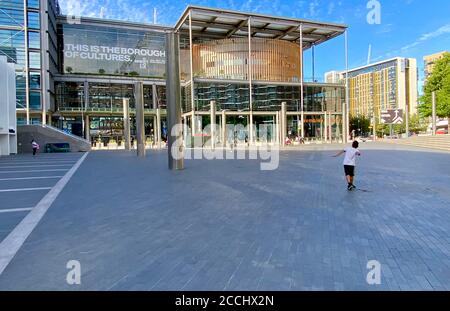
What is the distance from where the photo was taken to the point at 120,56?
186 ft

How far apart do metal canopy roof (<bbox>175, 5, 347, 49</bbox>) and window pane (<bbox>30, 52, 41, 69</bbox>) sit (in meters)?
18.9

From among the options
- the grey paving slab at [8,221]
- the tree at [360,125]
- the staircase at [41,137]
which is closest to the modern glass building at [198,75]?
the staircase at [41,137]

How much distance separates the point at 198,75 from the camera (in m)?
50.7

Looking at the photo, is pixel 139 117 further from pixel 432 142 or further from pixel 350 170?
pixel 432 142

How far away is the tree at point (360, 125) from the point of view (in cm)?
8725

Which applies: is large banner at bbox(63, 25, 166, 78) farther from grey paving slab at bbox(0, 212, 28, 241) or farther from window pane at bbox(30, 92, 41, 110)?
grey paving slab at bbox(0, 212, 28, 241)

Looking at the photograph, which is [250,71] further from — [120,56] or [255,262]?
[255,262]

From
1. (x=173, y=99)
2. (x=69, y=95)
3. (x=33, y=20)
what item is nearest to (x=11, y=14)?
(x=33, y=20)

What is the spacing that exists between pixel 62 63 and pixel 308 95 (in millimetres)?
37280

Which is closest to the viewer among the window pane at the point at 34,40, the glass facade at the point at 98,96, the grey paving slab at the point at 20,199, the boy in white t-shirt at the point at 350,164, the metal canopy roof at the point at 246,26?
the grey paving slab at the point at 20,199

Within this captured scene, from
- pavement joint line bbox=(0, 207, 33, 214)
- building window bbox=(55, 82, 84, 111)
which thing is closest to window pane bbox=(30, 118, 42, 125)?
building window bbox=(55, 82, 84, 111)

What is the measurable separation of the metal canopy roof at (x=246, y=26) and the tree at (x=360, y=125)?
107 feet

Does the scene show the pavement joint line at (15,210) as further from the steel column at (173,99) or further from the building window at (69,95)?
the building window at (69,95)
